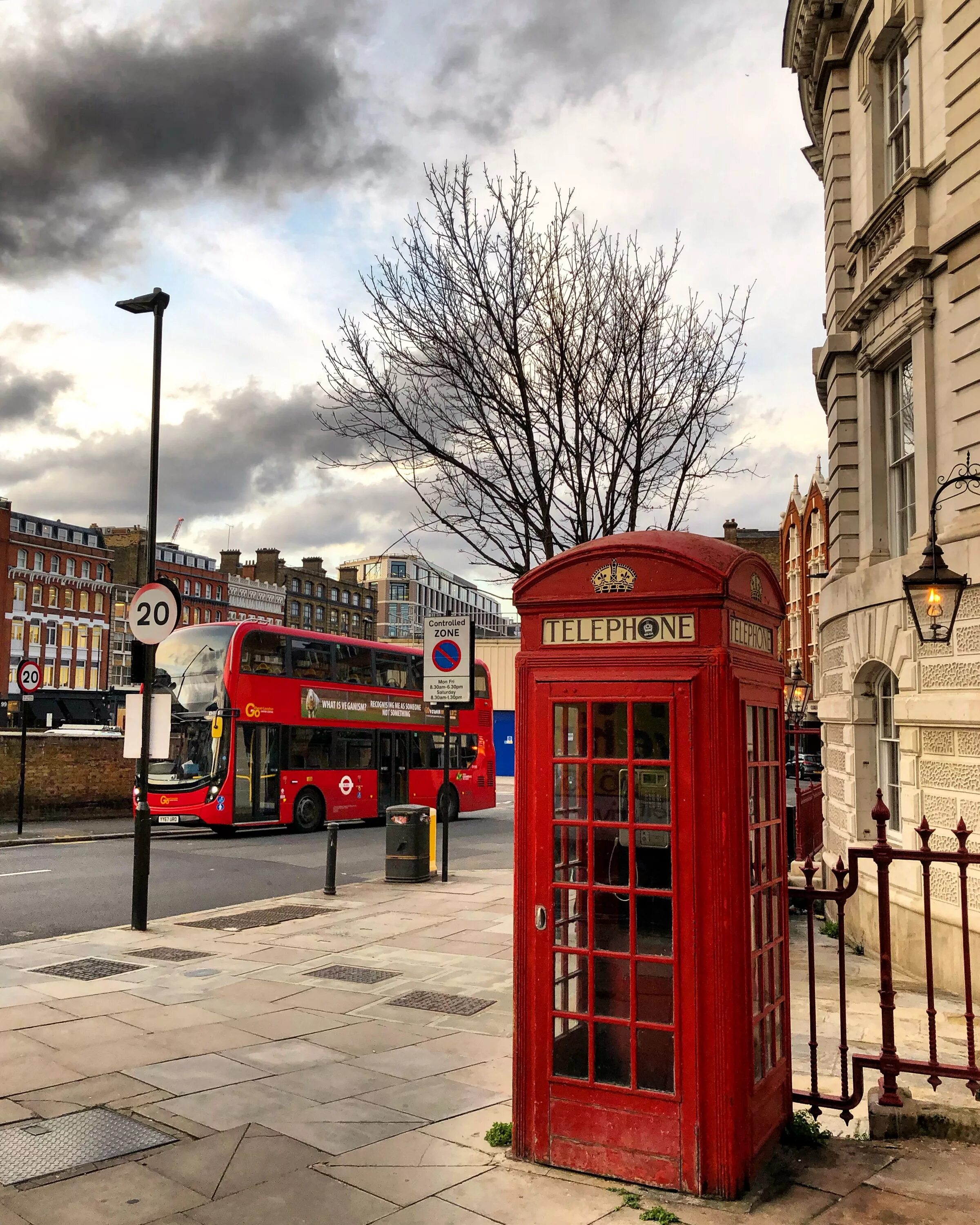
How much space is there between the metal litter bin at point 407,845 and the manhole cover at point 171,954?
501cm

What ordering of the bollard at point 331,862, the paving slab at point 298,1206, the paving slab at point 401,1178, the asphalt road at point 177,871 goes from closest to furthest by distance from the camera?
1. the paving slab at point 298,1206
2. the paving slab at point 401,1178
3. the asphalt road at point 177,871
4. the bollard at point 331,862

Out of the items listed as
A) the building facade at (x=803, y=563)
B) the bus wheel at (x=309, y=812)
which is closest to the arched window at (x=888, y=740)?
the bus wheel at (x=309, y=812)

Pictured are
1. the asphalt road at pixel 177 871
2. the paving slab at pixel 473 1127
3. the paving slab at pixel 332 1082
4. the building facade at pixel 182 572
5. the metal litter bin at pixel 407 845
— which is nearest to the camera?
the paving slab at pixel 473 1127

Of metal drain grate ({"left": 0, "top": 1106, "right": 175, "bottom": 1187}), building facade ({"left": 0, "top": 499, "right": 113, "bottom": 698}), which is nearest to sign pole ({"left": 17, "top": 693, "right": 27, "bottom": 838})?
metal drain grate ({"left": 0, "top": 1106, "right": 175, "bottom": 1187})

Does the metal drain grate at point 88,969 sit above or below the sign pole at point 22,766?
below

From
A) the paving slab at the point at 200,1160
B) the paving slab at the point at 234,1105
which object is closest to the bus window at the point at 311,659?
the paving slab at the point at 234,1105

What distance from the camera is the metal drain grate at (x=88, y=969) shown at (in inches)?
336

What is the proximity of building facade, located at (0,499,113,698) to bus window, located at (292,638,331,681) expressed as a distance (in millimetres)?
54966

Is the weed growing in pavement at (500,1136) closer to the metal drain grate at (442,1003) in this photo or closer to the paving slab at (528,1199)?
the paving slab at (528,1199)

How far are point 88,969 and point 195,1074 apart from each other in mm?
3443

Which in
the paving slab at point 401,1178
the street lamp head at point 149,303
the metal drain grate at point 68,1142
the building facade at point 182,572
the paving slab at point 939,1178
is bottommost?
the metal drain grate at point 68,1142

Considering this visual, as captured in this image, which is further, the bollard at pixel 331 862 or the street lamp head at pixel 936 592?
the bollard at pixel 331 862

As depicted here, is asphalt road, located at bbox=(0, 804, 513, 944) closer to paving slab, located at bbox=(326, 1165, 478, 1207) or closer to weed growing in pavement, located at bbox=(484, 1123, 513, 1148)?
paving slab, located at bbox=(326, 1165, 478, 1207)

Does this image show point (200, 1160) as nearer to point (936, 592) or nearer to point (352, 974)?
point (352, 974)
